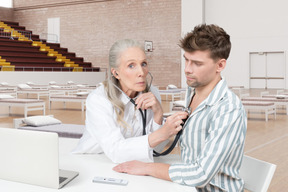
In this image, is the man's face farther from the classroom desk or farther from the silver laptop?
the silver laptop

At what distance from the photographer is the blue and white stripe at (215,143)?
1204mm

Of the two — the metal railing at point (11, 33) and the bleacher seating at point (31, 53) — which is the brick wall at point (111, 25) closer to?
the bleacher seating at point (31, 53)

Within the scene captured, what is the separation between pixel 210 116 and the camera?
1.28 meters

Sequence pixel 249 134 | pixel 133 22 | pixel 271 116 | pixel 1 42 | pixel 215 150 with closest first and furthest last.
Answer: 1. pixel 215 150
2. pixel 249 134
3. pixel 271 116
4. pixel 1 42
5. pixel 133 22

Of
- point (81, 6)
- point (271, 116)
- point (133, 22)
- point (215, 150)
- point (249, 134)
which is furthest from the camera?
point (81, 6)

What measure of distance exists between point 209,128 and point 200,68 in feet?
0.70

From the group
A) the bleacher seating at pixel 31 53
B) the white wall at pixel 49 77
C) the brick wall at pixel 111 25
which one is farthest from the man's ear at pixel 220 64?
the brick wall at pixel 111 25

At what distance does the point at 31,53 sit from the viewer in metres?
18.8

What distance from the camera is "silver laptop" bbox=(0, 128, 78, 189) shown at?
1.10 metres

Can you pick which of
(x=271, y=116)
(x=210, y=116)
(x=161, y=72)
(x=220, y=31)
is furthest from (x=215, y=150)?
(x=161, y=72)

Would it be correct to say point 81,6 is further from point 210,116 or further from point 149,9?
point 210,116

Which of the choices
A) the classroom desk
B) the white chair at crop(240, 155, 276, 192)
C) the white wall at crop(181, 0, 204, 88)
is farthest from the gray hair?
the white wall at crop(181, 0, 204, 88)

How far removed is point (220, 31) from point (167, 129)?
390mm

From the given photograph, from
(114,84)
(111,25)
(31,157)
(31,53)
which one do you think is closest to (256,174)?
(114,84)
